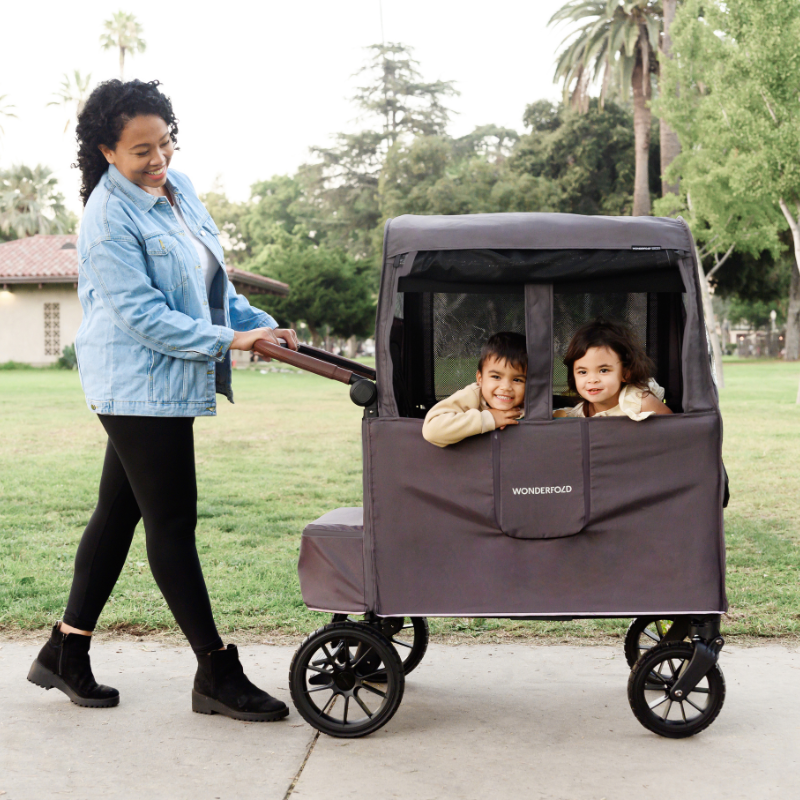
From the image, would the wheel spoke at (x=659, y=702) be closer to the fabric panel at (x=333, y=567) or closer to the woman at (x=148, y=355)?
the fabric panel at (x=333, y=567)

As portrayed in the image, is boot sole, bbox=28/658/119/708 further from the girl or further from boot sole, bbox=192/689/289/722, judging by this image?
the girl

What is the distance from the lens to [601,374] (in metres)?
2.88

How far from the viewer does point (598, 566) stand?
270 centimetres

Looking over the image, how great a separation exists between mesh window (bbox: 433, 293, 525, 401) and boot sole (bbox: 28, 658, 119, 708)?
61.6 inches

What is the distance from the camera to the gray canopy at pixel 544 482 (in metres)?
2.68

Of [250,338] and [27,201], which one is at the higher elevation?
[27,201]

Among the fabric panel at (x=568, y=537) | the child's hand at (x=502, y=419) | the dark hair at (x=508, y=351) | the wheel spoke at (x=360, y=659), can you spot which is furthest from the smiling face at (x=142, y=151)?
the wheel spoke at (x=360, y=659)

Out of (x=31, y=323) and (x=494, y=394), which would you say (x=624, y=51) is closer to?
(x=31, y=323)

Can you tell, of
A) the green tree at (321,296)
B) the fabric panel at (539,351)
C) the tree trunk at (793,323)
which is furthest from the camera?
the tree trunk at (793,323)

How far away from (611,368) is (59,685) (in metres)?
1.99

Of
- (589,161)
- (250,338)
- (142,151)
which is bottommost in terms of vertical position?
(250,338)

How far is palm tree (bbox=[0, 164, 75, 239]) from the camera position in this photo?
50906 millimetres

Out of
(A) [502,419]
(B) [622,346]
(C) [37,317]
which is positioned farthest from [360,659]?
(C) [37,317]

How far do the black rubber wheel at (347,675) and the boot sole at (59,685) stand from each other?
664mm
